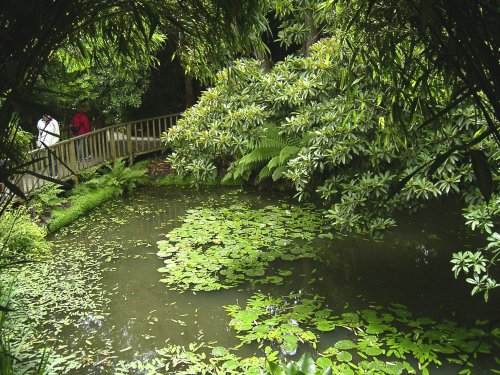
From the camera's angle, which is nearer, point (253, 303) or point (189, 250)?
point (253, 303)

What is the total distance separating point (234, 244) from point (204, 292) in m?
1.10

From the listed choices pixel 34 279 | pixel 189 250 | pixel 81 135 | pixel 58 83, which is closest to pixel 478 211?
pixel 189 250

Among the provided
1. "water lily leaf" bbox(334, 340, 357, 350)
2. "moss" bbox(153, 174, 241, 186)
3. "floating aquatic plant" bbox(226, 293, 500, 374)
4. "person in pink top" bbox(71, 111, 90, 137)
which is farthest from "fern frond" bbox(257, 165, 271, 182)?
"water lily leaf" bbox(334, 340, 357, 350)

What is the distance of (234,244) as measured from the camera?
17.0ft

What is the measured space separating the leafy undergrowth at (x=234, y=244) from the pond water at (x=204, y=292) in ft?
0.42

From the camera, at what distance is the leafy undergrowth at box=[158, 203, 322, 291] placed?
4429mm

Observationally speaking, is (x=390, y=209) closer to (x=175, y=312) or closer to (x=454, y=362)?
(x=454, y=362)

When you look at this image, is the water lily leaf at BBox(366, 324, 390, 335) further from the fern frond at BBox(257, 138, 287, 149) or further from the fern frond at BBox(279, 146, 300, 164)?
the fern frond at BBox(257, 138, 287, 149)

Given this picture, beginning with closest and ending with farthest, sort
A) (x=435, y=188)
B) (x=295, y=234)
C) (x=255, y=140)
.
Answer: (x=435, y=188), (x=295, y=234), (x=255, y=140)

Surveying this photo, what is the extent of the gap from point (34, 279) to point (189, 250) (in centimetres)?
154

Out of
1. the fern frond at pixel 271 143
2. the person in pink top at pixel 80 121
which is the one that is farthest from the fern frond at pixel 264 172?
the person in pink top at pixel 80 121

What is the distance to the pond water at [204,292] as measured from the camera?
11.3 feet

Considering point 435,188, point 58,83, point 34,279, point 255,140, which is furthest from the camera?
point 58,83

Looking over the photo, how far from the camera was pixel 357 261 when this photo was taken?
477 cm
